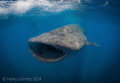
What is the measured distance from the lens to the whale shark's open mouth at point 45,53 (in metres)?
4.43

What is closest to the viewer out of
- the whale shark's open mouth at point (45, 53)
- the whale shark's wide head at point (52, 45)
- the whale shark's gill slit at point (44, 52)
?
the whale shark's wide head at point (52, 45)

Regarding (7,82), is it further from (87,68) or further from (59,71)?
(87,68)

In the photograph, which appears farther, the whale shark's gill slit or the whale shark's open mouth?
the whale shark's gill slit

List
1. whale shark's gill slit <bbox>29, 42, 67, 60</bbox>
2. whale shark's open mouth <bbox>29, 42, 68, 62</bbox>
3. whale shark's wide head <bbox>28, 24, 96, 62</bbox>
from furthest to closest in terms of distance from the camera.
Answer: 1. whale shark's gill slit <bbox>29, 42, 67, 60</bbox>
2. whale shark's open mouth <bbox>29, 42, 68, 62</bbox>
3. whale shark's wide head <bbox>28, 24, 96, 62</bbox>

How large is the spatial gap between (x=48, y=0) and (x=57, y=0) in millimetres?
1044

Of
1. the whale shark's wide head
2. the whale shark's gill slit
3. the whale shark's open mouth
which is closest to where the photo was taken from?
the whale shark's wide head

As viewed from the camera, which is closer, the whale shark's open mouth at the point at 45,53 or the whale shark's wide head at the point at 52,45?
the whale shark's wide head at the point at 52,45

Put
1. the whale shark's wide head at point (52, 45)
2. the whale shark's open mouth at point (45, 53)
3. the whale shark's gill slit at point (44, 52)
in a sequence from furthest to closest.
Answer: the whale shark's gill slit at point (44, 52), the whale shark's open mouth at point (45, 53), the whale shark's wide head at point (52, 45)

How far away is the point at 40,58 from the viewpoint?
4590 millimetres

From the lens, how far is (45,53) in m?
5.16

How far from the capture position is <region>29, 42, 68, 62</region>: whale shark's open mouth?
443 cm

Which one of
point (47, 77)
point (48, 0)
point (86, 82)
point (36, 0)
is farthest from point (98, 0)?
point (47, 77)

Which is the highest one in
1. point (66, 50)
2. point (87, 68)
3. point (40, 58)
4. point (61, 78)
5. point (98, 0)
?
point (98, 0)

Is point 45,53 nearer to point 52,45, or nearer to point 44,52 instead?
point 44,52
